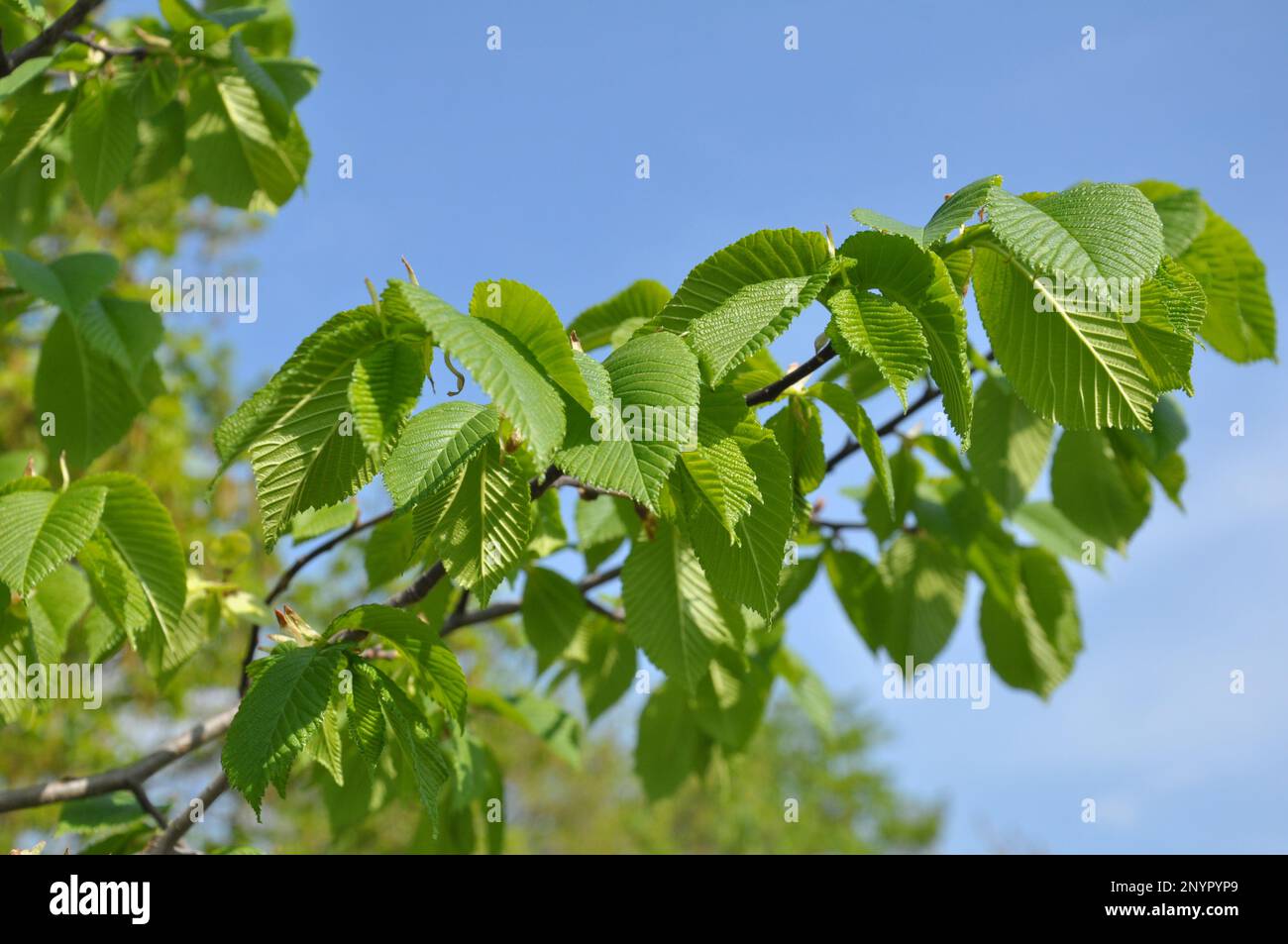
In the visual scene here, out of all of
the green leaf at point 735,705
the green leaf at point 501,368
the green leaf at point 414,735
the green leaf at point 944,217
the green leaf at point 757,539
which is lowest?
the green leaf at point 735,705

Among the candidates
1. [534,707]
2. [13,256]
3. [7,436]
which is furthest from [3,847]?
[13,256]

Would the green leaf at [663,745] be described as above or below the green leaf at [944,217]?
below

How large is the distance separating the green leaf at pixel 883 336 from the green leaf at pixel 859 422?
168 millimetres

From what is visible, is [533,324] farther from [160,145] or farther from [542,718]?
[160,145]

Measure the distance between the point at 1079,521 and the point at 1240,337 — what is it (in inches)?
17.5

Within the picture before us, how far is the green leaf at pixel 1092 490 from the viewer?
2.11m

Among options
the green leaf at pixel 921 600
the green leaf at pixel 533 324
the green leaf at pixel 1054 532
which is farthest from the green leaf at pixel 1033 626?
the green leaf at pixel 533 324

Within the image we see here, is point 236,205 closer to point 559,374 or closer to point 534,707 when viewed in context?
point 534,707

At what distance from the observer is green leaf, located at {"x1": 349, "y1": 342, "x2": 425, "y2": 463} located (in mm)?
998

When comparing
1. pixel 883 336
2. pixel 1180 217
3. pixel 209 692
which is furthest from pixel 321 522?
pixel 209 692

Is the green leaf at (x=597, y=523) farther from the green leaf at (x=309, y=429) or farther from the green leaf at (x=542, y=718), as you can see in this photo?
the green leaf at (x=309, y=429)

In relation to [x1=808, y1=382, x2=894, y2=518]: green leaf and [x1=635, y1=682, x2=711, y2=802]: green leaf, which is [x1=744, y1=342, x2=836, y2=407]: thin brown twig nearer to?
[x1=808, y1=382, x2=894, y2=518]: green leaf

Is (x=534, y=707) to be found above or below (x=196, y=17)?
below

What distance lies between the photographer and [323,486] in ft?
3.54
